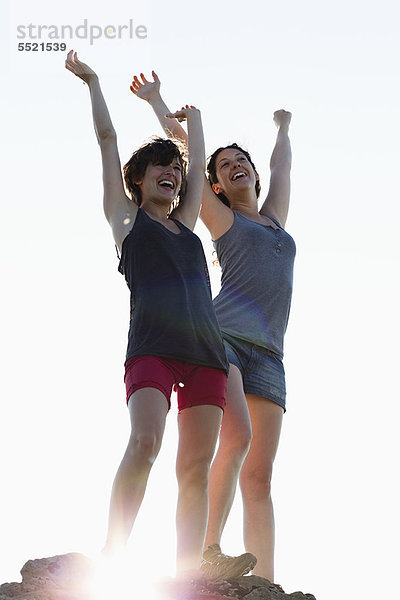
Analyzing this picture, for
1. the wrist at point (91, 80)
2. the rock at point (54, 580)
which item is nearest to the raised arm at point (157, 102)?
the wrist at point (91, 80)

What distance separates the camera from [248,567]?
149 inches

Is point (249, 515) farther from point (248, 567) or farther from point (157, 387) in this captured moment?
point (157, 387)

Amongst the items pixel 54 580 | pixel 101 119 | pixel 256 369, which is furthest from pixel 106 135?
Answer: pixel 54 580

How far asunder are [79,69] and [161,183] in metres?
0.97

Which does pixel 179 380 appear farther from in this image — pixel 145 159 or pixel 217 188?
pixel 217 188

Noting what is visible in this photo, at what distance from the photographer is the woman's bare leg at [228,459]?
4.22m

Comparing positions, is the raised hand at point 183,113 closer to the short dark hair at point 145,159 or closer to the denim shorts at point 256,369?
the short dark hair at point 145,159

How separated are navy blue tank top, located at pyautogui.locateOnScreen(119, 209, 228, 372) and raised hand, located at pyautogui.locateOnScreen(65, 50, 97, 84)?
1092 millimetres

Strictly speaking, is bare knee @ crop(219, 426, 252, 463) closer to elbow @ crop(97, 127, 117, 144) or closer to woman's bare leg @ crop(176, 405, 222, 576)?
woman's bare leg @ crop(176, 405, 222, 576)

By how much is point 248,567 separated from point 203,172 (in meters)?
2.32

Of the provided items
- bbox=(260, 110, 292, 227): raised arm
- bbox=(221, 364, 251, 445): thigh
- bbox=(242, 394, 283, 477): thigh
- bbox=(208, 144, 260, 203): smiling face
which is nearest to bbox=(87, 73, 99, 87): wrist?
bbox=(208, 144, 260, 203): smiling face

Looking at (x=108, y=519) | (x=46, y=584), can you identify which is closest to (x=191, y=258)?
(x=108, y=519)

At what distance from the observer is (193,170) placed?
15.6 feet

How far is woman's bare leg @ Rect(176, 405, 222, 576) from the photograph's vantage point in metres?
3.67
